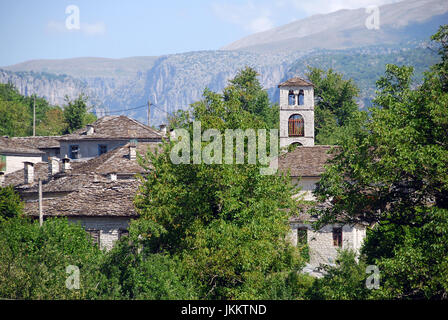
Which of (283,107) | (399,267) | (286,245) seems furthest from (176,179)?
(283,107)

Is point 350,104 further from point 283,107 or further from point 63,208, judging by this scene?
point 63,208

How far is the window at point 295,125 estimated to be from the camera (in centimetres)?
5285

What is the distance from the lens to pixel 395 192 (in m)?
22.3

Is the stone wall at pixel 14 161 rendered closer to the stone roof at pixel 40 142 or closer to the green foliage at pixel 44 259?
the stone roof at pixel 40 142

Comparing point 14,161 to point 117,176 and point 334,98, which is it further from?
point 334,98

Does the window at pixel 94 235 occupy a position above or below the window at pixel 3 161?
below

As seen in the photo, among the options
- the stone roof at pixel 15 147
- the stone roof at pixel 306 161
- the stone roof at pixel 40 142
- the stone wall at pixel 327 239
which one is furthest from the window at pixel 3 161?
the stone wall at pixel 327 239

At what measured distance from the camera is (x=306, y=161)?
43781 millimetres

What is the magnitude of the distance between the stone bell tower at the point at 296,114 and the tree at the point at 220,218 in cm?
2719

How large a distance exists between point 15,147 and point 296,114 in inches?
1067

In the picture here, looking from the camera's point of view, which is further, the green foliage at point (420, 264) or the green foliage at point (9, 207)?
the green foliage at point (9, 207)

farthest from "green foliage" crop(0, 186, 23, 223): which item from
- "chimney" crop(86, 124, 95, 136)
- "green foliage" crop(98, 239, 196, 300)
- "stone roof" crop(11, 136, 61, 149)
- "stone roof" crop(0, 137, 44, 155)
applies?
"stone roof" crop(11, 136, 61, 149)

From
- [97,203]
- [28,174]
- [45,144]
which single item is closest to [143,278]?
[97,203]

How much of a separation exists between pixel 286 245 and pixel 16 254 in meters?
10.9
